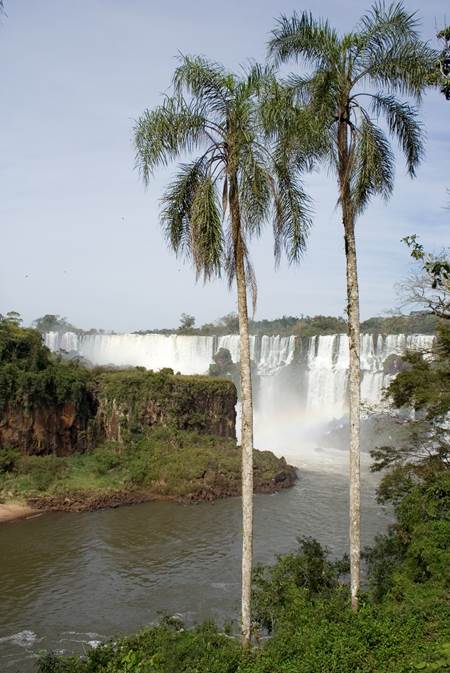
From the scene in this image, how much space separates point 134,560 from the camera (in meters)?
20.8

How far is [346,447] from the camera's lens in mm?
43875

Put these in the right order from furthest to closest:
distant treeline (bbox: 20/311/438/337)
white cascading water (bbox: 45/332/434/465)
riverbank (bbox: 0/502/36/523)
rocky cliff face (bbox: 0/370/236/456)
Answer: distant treeline (bbox: 20/311/438/337)
white cascading water (bbox: 45/332/434/465)
rocky cliff face (bbox: 0/370/236/456)
riverbank (bbox: 0/502/36/523)

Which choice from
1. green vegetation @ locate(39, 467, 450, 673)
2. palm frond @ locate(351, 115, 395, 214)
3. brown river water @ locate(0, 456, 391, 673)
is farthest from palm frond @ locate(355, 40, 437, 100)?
brown river water @ locate(0, 456, 391, 673)

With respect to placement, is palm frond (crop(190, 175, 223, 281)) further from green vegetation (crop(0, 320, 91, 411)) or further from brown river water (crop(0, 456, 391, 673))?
green vegetation (crop(0, 320, 91, 411))

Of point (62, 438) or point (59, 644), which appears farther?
point (62, 438)

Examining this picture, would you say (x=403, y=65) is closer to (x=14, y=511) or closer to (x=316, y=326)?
(x=14, y=511)

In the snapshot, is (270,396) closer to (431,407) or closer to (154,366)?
(154,366)

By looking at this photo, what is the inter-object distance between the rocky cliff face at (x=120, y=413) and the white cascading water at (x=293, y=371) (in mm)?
7348

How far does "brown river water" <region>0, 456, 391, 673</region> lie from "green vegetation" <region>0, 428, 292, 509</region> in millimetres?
1473

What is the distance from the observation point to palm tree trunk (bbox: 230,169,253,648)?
8805mm

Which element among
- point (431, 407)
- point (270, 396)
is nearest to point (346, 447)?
point (270, 396)

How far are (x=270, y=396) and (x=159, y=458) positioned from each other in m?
23.1

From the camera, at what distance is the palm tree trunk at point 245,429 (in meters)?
8.81

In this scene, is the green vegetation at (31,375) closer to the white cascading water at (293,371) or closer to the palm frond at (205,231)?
the white cascading water at (293,371)
